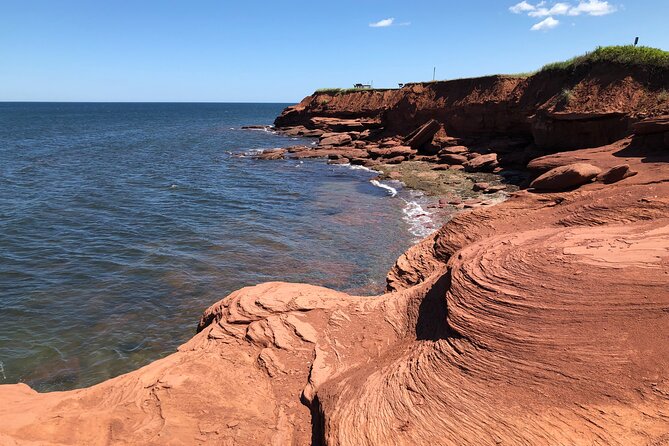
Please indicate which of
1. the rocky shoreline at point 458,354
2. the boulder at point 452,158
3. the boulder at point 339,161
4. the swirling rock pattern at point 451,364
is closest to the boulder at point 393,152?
the boulder at point 339,161

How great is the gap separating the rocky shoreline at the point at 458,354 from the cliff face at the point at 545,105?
1533 cm

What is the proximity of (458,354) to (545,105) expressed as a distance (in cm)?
2904

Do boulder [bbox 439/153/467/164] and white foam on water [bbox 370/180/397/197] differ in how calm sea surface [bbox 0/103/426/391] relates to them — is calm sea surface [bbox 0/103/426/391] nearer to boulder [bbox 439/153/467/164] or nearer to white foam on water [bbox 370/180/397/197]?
white foam on water [bbox 370/180/397/197]

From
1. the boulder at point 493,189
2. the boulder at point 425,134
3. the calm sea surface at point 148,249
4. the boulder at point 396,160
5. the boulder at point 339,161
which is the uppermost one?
the boulder at point 425,134

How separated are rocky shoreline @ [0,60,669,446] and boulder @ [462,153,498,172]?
2015 cm

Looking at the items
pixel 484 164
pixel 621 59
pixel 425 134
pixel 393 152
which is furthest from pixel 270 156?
pixel 621 59

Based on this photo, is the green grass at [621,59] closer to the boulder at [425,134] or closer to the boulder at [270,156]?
the boulder at [425,134]

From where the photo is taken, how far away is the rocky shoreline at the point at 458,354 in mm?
4562

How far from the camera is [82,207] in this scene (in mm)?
23453

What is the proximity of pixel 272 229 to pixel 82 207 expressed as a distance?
11362 mm

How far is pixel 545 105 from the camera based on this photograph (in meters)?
29.5

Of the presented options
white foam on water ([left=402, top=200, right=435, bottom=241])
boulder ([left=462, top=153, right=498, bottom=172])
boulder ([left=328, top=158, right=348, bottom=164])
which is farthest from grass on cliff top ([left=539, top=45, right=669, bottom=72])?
boulder ([left=328, top=158, right=348, bottom=164])

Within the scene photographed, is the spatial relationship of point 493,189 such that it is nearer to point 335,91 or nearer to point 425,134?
point 425,134

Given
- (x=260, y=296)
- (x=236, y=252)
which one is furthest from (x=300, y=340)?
(x=236, y=252)
